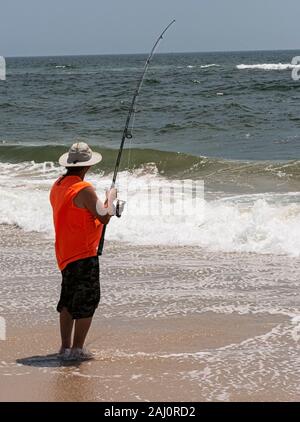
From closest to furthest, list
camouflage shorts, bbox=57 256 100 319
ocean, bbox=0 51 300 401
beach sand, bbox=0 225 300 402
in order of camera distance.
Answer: beach sand, bbox=0 225 300 402 < ocean, bbox=0 51 300 401 < camouflage shorts, bbox=57 256 100 319

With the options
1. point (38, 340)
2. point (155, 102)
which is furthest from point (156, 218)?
point (155, 102)

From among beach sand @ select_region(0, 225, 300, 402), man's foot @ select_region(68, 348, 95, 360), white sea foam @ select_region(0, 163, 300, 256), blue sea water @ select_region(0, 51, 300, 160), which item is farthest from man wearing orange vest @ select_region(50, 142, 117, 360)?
blue sea water @ select_region(0, 51, 300, 160)

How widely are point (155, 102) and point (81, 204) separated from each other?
862 inches

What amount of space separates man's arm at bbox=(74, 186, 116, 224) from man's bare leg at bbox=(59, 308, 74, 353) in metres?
0.60

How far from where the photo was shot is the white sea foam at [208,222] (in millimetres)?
7367

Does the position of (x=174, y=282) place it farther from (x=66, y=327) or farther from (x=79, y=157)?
(x=79, y=157)

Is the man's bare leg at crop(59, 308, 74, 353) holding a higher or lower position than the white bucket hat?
lower

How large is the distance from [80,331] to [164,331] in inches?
28.6

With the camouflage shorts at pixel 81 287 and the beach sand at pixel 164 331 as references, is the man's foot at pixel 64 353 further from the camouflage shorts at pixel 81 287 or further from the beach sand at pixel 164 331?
the camouflage shorts at pixel 81 287

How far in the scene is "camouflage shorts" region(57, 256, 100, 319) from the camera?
4.14 metres

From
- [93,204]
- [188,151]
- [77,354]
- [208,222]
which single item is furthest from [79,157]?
[188,151]

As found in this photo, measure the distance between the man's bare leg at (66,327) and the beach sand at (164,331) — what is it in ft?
0.35

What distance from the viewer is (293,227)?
7742mm

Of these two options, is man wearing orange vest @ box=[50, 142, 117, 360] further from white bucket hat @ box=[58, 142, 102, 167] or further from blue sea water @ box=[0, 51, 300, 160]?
blue sea water @ box=[0, 51, 300, 160]
